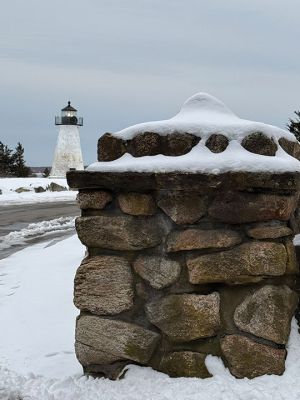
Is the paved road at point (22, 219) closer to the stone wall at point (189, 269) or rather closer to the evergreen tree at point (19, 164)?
the stone wall at point (189, 269)

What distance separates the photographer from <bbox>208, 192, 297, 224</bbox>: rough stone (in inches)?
109

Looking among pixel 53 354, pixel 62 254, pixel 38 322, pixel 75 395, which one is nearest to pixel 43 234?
pixel 62 254

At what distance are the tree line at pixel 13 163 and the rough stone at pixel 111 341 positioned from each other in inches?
1677

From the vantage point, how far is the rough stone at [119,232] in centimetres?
290

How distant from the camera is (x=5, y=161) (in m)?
44.8

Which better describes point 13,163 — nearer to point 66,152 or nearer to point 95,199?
point 66,152

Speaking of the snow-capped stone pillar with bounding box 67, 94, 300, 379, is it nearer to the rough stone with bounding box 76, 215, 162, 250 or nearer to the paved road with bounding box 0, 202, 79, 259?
the rough stone with bounding box 76, 215, 162, 250

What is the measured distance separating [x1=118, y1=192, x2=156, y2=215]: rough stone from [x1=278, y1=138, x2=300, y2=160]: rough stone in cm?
89

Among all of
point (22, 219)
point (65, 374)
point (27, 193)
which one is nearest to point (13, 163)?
point (27, 193)

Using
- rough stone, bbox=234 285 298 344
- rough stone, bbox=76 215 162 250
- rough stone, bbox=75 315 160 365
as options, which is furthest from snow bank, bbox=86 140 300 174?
rough stone, bbox=75 315 160 365

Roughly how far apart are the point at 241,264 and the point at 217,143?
2.21 ft

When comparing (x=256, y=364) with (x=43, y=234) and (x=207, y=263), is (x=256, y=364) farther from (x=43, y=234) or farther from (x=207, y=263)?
(x=43, y=234)

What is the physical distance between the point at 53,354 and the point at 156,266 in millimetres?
1174

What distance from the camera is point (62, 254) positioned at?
8.00 meters
